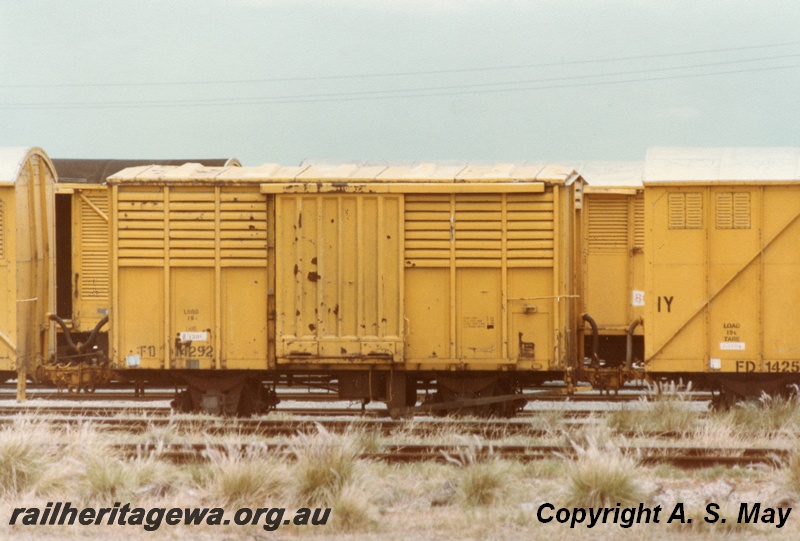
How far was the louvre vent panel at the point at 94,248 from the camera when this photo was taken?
55.8ft

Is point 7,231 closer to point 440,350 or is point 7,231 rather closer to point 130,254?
point 130,254

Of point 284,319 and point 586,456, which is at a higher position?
point 284,319

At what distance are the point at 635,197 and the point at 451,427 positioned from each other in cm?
640

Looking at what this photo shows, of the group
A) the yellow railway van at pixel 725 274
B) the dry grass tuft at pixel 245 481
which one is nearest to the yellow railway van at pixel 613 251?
the yellow railway van at pixel 725 274

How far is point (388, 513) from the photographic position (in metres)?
8.91

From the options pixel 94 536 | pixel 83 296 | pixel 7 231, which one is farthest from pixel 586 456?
pixel 83 296

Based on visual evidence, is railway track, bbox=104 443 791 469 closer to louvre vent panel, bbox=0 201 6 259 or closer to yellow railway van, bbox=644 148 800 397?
yellow railway van, bbox=644 148 800 397

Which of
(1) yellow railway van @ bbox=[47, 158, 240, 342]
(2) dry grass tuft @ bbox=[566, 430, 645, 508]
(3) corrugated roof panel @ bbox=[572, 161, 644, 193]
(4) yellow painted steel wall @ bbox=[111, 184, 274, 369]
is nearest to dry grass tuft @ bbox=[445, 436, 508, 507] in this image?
(2) dry grass tuft @ bbox=[566, 430, 645, 508]

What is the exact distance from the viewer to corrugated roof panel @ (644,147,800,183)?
13289 millimetres

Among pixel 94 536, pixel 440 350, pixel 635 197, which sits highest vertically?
pixel 635 197

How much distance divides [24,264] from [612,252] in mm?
9171

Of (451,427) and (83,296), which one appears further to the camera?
(83,296)

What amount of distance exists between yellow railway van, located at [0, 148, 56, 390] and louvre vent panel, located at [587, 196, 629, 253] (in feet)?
28.0

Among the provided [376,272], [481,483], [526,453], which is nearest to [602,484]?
[481,483]
